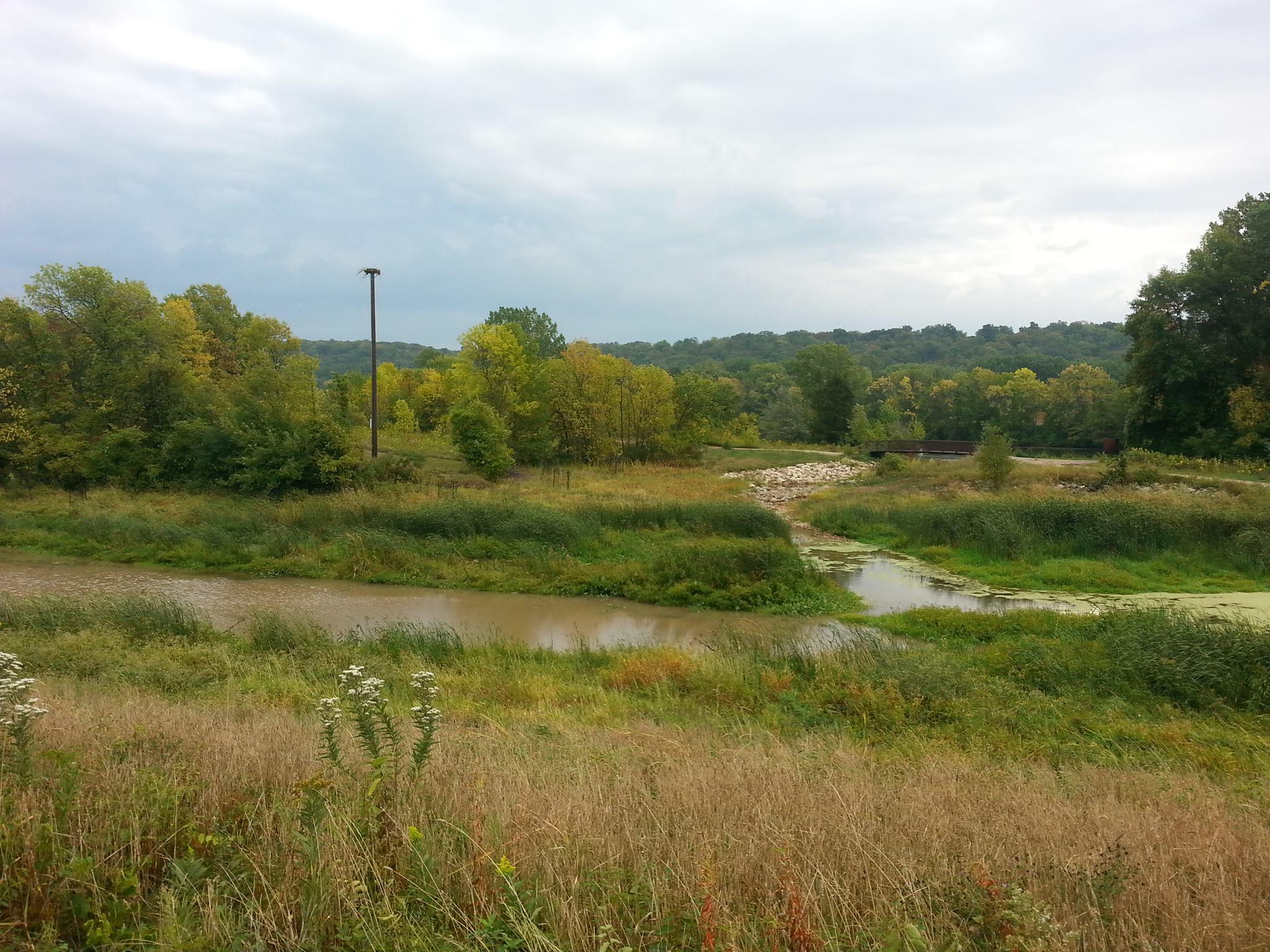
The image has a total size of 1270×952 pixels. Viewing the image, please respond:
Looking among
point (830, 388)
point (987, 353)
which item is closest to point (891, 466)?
point (830, 388)

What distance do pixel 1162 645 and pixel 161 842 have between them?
13.0m

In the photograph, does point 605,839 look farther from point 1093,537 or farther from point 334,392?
point 334,392

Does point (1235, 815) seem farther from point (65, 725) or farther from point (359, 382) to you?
point (359, 382)

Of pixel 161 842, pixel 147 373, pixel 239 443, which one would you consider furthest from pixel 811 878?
pixel 147 373

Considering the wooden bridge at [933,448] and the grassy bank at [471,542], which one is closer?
the grassy bank at [471,542]

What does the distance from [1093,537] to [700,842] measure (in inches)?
863

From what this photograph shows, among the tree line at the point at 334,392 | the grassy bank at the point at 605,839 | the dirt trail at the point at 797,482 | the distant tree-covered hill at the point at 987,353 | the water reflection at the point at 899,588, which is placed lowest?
the water reflection at the point at 899,588

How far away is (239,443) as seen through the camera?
30.4 metres

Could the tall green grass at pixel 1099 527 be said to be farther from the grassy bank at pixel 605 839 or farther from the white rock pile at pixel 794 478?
the grassy bank at pixel 605 839

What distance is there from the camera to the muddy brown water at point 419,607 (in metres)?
15.7

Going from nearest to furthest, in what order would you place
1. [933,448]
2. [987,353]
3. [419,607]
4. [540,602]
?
[419,607]
[540,602]
[933,448]
[987,353]

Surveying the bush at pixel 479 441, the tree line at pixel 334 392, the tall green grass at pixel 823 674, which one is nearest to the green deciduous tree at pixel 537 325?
the tree line at pixel 334 392

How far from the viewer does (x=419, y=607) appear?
18.4 meters

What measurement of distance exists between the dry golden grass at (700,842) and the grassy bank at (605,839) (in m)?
0.02
